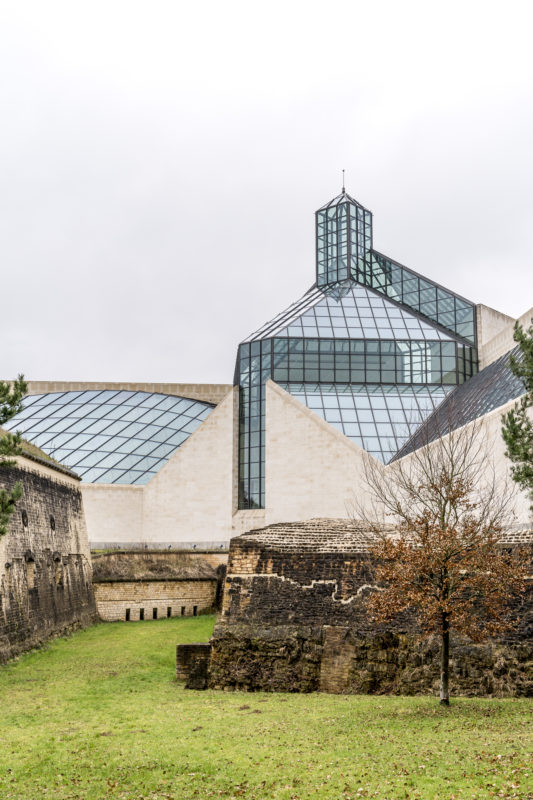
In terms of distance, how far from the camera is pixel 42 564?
2603 cm

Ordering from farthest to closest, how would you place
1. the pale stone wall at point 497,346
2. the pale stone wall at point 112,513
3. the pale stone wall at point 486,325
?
the pale stone wall at point 486,325
the pale stone wall at point 112,513
the pale stone wall at point 497,346

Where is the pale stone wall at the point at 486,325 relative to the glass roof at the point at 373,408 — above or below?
above

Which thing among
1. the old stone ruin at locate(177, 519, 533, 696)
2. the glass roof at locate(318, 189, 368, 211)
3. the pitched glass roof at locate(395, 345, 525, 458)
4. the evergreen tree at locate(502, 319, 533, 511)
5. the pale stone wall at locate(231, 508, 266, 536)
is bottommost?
the old stone ruin at locate(177, 519, 533, 696)

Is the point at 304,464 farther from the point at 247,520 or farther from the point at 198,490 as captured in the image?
the point at 198,490

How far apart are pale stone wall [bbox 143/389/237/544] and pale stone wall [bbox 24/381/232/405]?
1193 cm

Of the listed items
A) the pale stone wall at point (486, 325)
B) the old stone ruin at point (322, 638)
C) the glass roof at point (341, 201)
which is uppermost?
the glass roof at point (341, 201)

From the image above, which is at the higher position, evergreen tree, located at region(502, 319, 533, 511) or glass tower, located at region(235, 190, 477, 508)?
glass tower, located at region(235, 190, 477, 508)

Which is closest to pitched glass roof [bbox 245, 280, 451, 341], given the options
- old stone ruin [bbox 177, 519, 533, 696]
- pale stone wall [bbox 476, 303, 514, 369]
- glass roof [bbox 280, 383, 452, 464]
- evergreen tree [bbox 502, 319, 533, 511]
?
pale stone wall [bbox 476, 303, 514, 369]

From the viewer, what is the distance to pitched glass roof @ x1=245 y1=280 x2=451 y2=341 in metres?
44.9

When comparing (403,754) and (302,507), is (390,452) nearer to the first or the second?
(302,507)

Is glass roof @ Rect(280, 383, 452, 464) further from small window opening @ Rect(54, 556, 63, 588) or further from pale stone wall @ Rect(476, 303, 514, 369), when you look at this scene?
small window opening @ Rect(54, 556, 63, 588)

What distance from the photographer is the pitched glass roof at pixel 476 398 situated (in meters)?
29.0

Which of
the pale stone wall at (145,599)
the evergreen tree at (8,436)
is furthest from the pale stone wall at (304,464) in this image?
the evergreen tree at (8,436)

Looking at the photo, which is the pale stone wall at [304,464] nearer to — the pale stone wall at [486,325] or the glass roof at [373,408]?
the glass roof at [373,408]
